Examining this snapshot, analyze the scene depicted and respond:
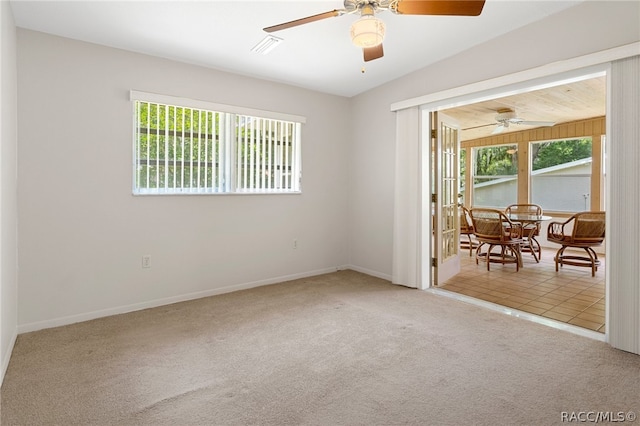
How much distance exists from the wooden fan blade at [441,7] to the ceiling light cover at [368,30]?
6.3 inches

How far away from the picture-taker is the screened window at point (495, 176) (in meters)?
7.84

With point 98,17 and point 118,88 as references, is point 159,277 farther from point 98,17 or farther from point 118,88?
point 98,17

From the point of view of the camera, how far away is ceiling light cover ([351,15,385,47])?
6.91 feet

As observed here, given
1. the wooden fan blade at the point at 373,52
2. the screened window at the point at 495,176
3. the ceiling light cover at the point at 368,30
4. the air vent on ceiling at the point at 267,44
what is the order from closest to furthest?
1. the ceiling light cover at the point at 368,30
2. the wooden fan blade at the point at 373,52
3. the air vent on ceiling at the point at 267,44
4. the screened window at the point at 495,176

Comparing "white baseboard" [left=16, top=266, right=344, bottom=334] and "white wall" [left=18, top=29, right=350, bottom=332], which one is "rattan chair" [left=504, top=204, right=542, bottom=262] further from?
"white wall" [left=18, top=29, right=350, bottom=332]

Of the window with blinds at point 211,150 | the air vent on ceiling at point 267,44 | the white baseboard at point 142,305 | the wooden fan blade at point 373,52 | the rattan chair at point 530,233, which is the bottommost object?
the white baseboard at point 142,305

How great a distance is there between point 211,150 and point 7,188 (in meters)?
1.84

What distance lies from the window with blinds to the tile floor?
2.59m

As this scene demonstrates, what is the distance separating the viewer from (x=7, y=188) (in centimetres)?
243

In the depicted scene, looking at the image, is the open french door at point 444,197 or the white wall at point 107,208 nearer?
the white wall at point 107,208

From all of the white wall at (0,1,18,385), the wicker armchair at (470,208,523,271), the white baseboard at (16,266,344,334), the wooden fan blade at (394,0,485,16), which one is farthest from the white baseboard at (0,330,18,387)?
the wicker armchair at (470,208,523,271)

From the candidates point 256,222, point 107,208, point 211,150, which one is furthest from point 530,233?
point 107,208

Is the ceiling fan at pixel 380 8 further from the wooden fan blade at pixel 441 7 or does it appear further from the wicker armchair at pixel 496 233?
the wicker armchair at pixel 496 233

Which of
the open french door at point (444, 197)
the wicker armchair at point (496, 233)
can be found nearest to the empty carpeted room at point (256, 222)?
the open french door at point (444, 197)
